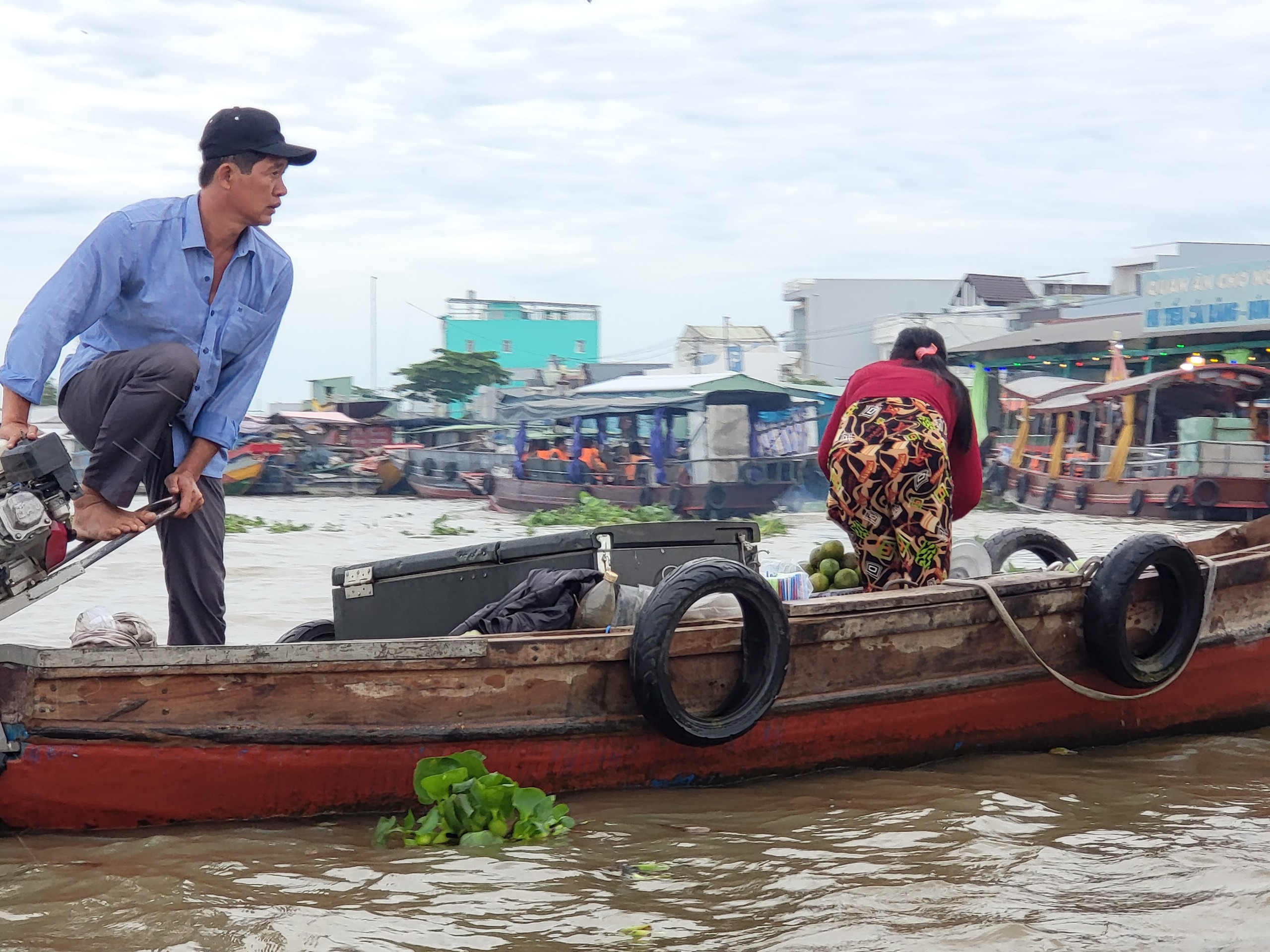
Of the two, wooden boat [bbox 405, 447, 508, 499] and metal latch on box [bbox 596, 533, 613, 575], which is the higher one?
wooden boat [bbox 405, 447, 508, 499]

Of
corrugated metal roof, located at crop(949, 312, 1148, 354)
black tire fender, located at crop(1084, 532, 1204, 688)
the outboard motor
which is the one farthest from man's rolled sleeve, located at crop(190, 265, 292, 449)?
corrugated metal roof, located at crop(949, 312, 1148, 354)

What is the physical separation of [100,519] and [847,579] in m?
2.76

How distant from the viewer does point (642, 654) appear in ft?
11.7

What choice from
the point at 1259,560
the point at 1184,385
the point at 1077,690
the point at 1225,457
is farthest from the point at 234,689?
the point at 1184,385

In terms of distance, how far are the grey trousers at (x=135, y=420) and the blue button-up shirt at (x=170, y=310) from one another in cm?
8

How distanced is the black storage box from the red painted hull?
1.85ft

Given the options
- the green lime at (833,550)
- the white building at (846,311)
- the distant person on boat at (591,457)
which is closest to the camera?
the green lime at (833,550)

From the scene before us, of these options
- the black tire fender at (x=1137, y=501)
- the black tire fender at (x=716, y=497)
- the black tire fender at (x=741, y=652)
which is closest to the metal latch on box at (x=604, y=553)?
the black tire fender at (x=741, y=652)

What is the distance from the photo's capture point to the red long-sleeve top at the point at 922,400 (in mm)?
4434

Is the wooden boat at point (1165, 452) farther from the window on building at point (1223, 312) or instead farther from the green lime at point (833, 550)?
the green lime at point (833, 550)

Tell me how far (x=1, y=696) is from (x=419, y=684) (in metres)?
1.03

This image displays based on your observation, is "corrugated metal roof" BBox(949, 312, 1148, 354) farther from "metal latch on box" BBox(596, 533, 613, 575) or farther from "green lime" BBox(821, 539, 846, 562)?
"metal latch on box" BBox(596, 533, 613, 575)

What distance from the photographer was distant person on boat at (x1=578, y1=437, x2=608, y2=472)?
23.7 metres

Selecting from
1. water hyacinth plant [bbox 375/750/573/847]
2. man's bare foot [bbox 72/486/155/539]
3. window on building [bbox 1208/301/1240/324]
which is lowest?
water hyacinth plant [bbox 375/750/573/847]
